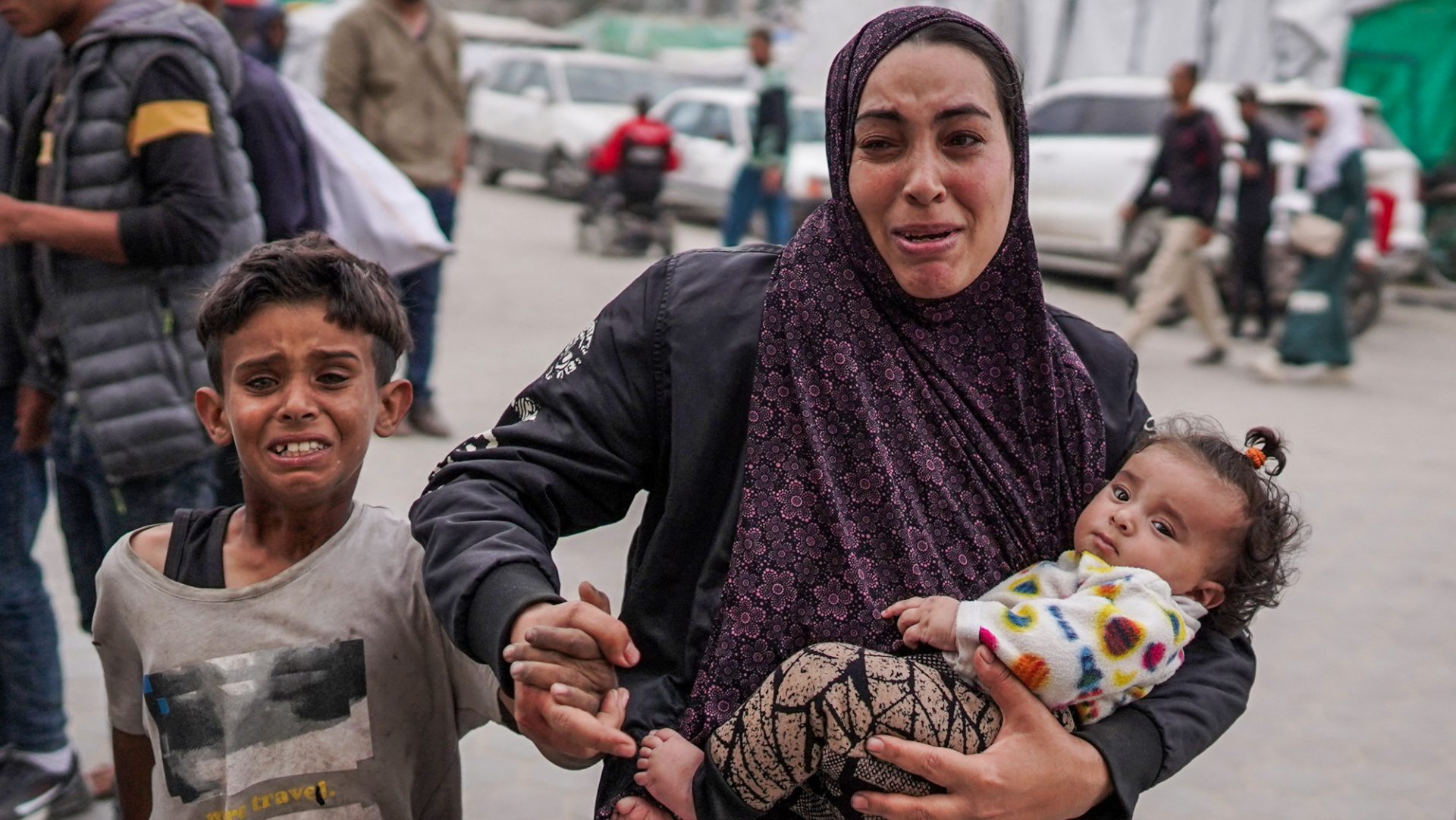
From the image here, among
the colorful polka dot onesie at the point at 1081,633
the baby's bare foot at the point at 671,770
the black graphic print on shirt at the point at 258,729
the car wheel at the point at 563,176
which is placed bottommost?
the car wheel at the point at 563,176

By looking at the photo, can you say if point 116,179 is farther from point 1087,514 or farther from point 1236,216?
point 1236,216

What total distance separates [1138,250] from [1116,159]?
4.10 ft

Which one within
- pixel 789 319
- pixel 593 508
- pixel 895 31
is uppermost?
pixel 895 31

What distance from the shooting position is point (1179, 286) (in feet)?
32.6

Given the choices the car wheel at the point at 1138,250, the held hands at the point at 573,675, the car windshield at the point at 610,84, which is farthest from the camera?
the car windshield at the point at 610,84

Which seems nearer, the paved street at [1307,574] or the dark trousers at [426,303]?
the paved street at [1307,574]

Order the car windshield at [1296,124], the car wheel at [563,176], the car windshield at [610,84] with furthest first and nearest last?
the car windshield at [610,84], the car wheel at [563,176], the car windshield at [1296,124]

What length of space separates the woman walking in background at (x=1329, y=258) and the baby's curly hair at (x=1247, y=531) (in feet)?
27.6

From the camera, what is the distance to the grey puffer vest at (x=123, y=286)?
2.77 metres

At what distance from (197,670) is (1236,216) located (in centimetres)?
1026

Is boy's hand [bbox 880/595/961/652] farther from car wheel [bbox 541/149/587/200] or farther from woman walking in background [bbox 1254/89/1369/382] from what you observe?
car wheel [bbox 541/149/587/200]

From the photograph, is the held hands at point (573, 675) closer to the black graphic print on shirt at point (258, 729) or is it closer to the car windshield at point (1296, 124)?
the black graphic print on shirt at point (258, 729)

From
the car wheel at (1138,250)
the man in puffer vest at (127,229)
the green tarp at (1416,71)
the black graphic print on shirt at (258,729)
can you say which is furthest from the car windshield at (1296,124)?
the black graphic print on shirt at (258,729)

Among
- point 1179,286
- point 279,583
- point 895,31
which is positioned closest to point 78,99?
point 279,583
